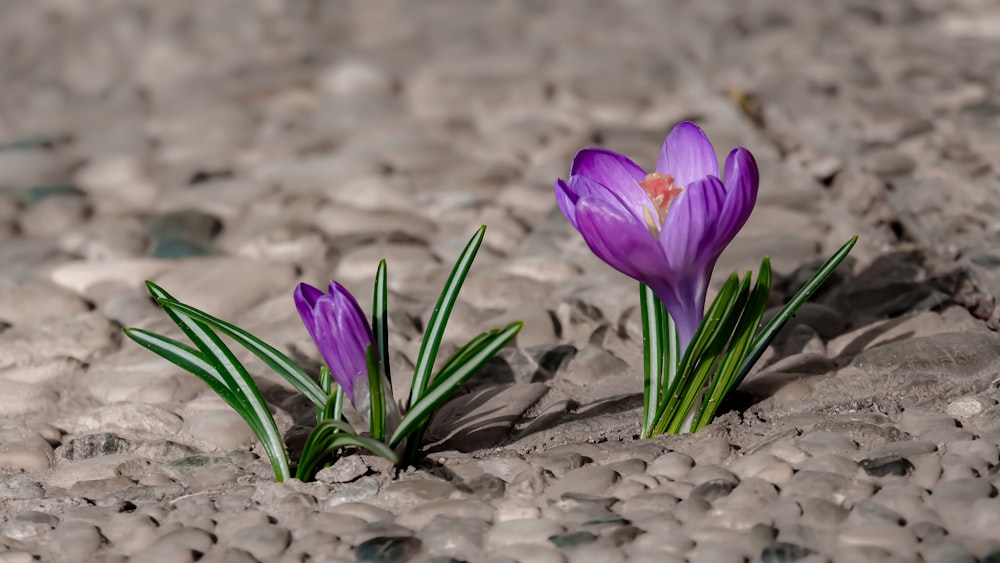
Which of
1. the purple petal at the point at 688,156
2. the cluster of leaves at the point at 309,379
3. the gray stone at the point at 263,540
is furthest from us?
the purple petal at the point at 688,156

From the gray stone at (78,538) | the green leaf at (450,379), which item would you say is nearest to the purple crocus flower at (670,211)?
the green leaf at (450,379)

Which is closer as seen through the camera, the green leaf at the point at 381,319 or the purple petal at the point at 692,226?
the purple petal at the point at 692,226

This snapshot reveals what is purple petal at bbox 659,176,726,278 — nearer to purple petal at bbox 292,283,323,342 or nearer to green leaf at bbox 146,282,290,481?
purple petal at bbox 292,283,323,342

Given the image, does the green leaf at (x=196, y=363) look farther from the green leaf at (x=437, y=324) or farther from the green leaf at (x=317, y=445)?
the green leaf at (x=437, y=324)

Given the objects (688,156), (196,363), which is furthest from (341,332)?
(688,156)

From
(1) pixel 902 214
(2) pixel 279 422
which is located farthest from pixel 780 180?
(2) pixel 279 422

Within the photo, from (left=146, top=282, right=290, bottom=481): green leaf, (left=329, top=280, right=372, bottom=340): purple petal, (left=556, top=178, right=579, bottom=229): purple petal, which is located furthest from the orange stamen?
(left=146, top=282, right=290, bottom=481): green leaf
